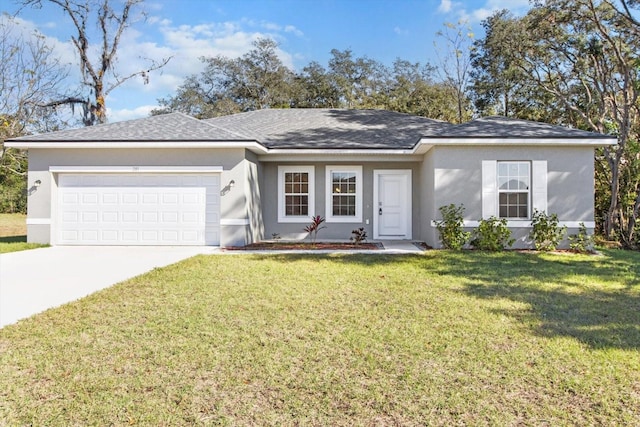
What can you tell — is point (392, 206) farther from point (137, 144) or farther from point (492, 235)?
point (137, 144)

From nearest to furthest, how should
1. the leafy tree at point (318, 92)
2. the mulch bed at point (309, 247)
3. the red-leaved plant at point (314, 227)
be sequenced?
the mulch bed at point (309, 247) < the red-leaved plant at point (314, 227) < the leafy tree at point (318, 92)

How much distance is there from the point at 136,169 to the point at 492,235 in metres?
10.1

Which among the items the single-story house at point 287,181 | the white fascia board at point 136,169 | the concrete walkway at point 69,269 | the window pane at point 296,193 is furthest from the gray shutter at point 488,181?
the white fascia board at point 136,169

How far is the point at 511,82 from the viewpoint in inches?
886

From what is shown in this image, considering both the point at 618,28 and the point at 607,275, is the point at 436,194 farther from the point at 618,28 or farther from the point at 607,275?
the point at 618,28

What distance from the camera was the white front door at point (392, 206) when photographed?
43.9 feet

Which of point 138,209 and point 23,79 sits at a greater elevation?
point 23,79

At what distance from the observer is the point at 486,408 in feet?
9.24

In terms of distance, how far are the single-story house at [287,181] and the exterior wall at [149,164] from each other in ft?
0.10

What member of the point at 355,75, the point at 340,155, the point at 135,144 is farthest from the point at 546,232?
the point at 355,75

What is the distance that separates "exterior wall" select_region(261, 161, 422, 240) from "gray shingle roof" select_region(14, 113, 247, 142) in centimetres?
242

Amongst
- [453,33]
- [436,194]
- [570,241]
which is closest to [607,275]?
[570,241]

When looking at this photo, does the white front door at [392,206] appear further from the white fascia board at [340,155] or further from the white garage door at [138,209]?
the white garage door at [138,209]

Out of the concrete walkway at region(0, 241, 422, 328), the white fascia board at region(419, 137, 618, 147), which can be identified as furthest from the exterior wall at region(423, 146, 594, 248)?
the concrete walkway at region(0, 241, 422, 328)
